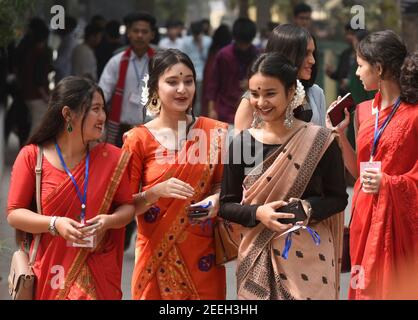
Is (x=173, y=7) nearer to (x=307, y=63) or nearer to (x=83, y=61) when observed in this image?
(x=83, y=61)

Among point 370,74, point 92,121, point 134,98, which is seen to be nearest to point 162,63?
point 92,121

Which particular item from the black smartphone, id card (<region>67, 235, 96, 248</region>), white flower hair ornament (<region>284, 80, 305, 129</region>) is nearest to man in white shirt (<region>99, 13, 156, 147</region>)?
white flower hair ornament (<region>284, 80, 305, 129</region>)

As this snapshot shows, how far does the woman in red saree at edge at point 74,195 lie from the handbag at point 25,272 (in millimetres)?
20

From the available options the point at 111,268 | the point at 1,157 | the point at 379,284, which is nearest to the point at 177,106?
the point at 111,268

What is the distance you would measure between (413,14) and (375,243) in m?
5.21

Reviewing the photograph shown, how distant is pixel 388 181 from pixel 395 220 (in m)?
0.19

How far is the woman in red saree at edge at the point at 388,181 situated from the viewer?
5027 mm

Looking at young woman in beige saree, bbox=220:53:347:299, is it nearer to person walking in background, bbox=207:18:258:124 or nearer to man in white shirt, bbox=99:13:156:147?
man in white shirt, bbox=99:13:156:147

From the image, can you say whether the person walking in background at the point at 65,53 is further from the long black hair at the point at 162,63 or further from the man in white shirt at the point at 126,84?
the long black hair at the point at 162,63

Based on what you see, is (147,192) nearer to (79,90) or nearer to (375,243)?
(79,90)

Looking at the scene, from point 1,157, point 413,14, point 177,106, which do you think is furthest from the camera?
point 1,157

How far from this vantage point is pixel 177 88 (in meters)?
4.99

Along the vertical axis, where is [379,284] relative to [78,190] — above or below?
below
